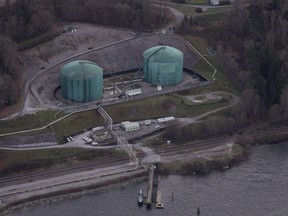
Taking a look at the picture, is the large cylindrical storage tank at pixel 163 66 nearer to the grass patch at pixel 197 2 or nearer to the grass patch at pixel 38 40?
the grass patch at pixel 38 40

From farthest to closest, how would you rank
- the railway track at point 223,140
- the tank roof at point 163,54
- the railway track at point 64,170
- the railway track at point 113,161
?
the tank roof at point 163,54, the railway track at point 223,140, the railway track at point 113,161, the railway track at point 64,170

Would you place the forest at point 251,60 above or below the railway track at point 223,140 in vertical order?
above

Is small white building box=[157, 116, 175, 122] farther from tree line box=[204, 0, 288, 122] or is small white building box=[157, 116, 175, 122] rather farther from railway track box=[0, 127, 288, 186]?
tree line box=[204, 0, 288, 122]

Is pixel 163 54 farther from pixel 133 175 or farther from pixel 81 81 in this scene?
pixel 133 175

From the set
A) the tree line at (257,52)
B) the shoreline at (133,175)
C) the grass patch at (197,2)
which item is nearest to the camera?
the shoreline at (133,175)

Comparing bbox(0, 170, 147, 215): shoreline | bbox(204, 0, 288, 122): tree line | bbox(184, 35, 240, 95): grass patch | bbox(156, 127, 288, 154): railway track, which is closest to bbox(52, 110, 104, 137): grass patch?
bbox(156, 127, 288, 154): railway track

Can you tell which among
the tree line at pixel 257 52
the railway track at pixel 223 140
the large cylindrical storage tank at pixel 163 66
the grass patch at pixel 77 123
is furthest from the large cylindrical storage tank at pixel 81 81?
the tree line at pixel 257 52
